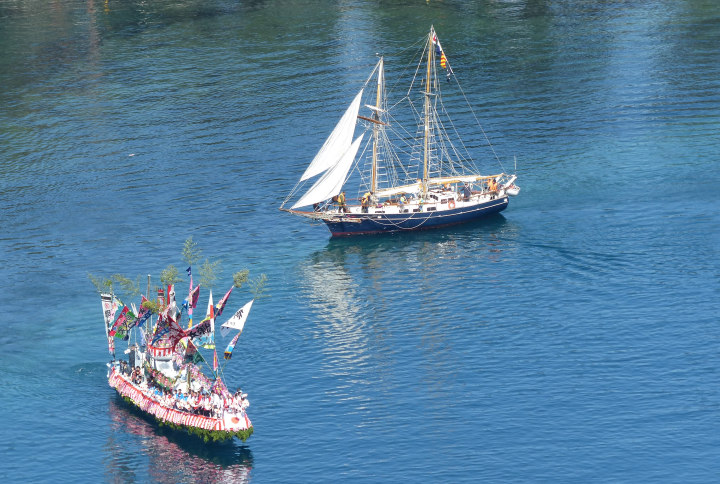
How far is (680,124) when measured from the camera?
174875 millimetres

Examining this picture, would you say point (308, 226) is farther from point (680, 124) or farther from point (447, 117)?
point (680, 124)

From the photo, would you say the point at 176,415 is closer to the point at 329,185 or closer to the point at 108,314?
the point at 108,314

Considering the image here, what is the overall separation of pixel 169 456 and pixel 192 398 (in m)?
5.65

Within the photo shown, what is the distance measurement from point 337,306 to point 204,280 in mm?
16105

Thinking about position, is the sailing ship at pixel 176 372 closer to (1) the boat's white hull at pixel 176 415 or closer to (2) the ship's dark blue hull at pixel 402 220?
(1) the boat's white hull at pixel 176 415

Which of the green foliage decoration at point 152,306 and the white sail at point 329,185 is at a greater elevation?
the white sail at point 329,185

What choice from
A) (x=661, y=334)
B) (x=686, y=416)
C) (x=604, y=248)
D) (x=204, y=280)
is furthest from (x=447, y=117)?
(x=686, y=416)

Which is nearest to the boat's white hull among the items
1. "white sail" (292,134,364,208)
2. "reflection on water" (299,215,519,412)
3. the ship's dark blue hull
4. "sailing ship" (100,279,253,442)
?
"sailing ship" (100,279,253,442)

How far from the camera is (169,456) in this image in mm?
99438

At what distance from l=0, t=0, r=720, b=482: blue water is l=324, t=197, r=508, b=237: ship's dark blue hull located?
5.97ft

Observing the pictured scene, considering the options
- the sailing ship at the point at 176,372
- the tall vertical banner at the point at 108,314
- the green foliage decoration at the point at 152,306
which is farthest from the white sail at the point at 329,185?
the green foliage decoration at the point at 152,306

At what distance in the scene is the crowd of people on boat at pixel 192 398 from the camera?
99688 millimetres

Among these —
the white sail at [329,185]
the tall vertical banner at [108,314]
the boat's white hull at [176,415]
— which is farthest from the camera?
the white sail at [329,185]

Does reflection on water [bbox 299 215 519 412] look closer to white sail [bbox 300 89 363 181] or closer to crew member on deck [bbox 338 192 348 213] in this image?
crew member on deck [bbox 338 192 348 213]
